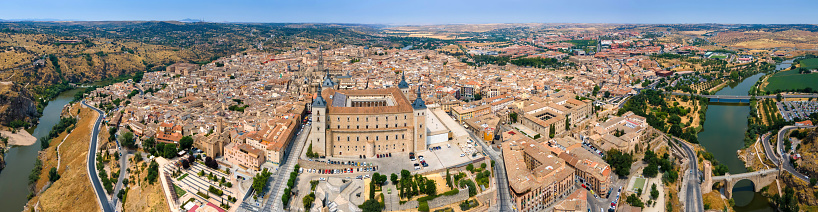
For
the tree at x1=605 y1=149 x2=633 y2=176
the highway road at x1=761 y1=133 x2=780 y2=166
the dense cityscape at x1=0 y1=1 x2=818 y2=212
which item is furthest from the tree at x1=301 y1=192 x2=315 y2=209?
the highway road at x1=761 y1=133 x2=780 y2=166

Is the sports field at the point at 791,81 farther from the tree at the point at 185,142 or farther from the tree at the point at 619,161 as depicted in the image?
the tree at the point at 185,142

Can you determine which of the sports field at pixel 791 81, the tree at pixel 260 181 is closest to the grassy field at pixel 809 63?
the sports field at pixel 791 81

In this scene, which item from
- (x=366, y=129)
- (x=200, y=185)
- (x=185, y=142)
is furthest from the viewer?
(x=185, y=142)

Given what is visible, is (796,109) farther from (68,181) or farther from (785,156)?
(68,181)

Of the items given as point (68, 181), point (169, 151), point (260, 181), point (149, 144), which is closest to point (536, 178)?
point (260, 181)

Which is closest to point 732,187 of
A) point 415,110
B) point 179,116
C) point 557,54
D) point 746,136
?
point 746,136

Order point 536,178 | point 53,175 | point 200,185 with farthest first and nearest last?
point 53,175 → point 200,185 → point 536,178

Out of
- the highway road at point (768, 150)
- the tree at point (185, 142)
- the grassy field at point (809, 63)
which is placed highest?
the grassy field at point (809, 63)

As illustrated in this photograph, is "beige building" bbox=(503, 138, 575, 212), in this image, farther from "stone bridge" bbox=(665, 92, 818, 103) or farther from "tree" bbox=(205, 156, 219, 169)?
"stone bridge" bbox=(665, 92, 818, 103)

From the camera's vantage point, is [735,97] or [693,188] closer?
[693,188]
